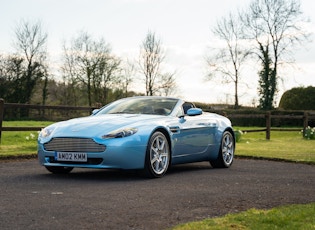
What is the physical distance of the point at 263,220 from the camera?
A: 5.09 metres

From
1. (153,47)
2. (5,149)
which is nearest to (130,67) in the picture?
(153,47)

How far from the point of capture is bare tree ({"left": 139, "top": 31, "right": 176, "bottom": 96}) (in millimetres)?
44938

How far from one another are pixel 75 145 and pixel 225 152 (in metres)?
3.74

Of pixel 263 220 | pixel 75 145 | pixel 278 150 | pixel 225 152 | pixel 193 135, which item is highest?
pixel 193 135

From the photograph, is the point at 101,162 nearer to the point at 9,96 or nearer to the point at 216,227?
the point at 216,227

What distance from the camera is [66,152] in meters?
8.49

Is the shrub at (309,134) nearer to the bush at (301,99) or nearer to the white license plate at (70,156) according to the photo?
the bush at (301,99)

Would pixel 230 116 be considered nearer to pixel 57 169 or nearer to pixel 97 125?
pixel 57 169

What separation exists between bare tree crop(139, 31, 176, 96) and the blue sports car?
3459 centimetres

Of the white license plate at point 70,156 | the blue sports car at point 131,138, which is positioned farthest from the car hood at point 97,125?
the white license plate at point 70,156

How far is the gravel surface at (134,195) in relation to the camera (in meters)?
5.27

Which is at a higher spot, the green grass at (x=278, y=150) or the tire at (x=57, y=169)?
the tire at (x=57, y=169)

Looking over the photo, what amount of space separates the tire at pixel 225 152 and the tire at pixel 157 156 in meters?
2.02

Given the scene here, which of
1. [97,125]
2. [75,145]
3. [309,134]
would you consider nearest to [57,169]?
[75,145]
